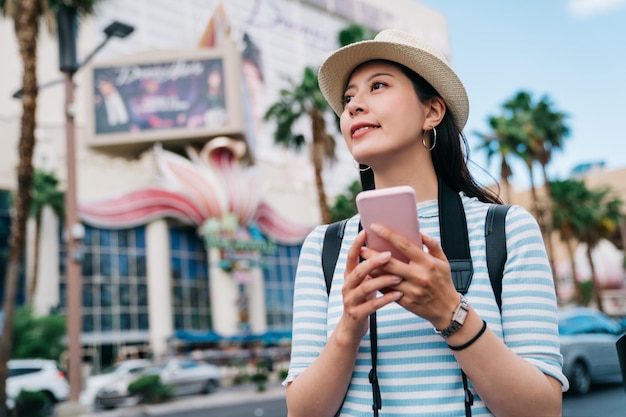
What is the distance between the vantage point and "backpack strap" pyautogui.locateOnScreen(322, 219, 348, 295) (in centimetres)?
174

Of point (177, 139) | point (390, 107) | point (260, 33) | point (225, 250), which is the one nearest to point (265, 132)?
point (260, 33)

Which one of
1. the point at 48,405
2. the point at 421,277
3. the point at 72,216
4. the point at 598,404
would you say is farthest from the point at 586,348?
the point at 48,405

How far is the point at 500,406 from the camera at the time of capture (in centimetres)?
140

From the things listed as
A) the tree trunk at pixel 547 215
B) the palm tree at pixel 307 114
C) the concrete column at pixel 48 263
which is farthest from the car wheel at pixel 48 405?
the tree trunk at pixel 547 215

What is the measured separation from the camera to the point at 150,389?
1814 centimetres

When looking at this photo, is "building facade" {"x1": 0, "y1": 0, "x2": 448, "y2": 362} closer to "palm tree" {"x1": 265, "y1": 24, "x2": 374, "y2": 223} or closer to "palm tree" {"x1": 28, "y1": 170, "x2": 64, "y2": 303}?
"palm tree" {"x1": 28, "y1": 170, "x2": 64, "y2": 303}

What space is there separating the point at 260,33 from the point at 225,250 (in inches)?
1736

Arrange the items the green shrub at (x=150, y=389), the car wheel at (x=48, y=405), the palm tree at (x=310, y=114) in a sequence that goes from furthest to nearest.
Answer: the palm tree at (x=310, y=114) → the green shrub at (x=150, y=389) → the car wheel at (x=48, y=405)

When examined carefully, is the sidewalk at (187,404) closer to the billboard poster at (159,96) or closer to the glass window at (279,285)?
the glass window at (279,285)

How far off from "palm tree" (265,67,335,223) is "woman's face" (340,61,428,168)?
19.3 meters

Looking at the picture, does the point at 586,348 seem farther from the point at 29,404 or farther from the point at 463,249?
the point at 29,404

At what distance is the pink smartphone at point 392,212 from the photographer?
1.30 m

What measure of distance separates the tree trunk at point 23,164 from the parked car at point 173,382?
563 centimetres

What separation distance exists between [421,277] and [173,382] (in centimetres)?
1984
